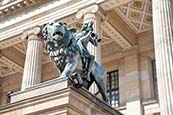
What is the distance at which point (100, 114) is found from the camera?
20.4 feet

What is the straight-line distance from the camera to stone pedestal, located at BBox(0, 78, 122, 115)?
5539mm

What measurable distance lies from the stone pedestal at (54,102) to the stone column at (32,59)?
36.2ft

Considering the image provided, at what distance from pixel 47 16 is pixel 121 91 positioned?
18.4 feet

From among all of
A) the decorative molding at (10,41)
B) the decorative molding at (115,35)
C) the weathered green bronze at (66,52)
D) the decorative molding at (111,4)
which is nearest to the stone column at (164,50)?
the decorative molding at (111,4)

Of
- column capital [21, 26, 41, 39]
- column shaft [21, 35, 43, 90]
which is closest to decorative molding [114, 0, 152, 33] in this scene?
column capital [21, 26, 41, 39]

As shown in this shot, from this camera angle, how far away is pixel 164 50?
14.2 m

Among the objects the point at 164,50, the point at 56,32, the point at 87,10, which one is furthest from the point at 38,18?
the point at 56,32

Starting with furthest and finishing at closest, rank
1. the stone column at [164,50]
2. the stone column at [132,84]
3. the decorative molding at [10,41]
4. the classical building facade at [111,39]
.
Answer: the decorative molding at [10,41], the stone column at [132,84], the classical building facade at [111,39], the stone column at [164,50]

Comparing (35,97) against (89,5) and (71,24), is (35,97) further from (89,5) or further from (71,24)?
(71,24)

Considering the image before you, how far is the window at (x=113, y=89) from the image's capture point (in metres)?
21.2

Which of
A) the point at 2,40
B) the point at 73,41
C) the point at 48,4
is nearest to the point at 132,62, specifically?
the point at 48,4

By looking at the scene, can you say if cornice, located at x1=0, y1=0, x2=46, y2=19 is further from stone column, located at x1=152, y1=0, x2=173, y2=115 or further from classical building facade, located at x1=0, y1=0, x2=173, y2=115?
stone column, located at x1=152, y1=0, x2=173, y2=115

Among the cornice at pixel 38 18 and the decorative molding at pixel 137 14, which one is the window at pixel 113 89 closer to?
the decorative molding at pixel 137 14

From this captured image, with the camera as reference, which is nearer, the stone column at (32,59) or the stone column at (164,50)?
the stone column at (164,50)
